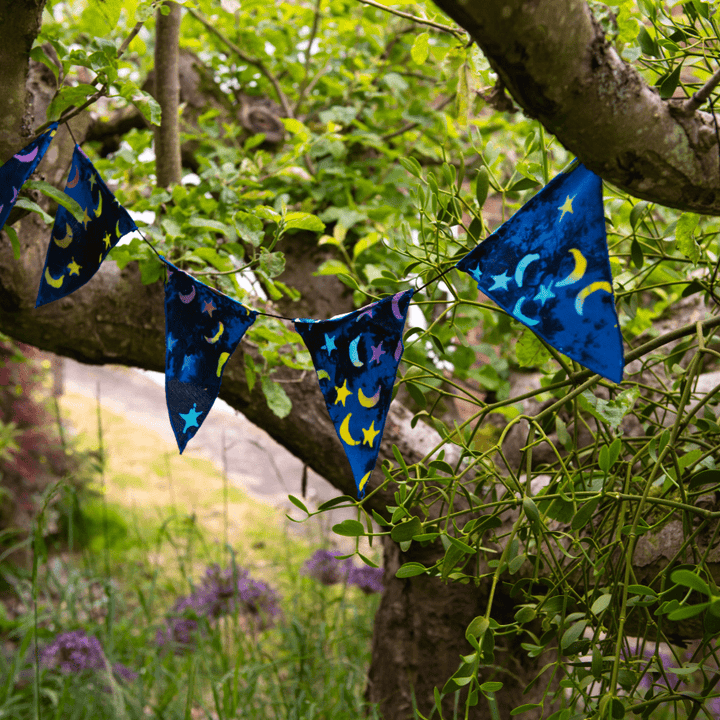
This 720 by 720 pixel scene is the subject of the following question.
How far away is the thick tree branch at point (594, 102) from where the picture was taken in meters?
0.41

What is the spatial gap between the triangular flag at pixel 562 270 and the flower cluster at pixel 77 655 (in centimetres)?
153

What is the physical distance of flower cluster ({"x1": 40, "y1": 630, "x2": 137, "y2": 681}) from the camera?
1.60 metres

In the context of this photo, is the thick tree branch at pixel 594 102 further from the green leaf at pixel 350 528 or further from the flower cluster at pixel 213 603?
the flower cluster at pixel 213 603

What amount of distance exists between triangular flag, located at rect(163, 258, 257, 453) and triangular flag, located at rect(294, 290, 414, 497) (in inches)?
4.6

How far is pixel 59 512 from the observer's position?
2990 millimetres

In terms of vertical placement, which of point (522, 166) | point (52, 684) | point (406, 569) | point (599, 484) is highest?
point (522, 166)

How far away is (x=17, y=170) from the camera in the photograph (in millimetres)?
753

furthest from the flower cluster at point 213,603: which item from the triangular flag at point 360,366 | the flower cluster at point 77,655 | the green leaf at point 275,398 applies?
the triangular flag at point 360,366

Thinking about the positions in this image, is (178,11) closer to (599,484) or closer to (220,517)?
(599,484)

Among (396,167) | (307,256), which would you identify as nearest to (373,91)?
(396,167)

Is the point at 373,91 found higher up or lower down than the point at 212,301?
higher up

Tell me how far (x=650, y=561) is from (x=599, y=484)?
0.25m

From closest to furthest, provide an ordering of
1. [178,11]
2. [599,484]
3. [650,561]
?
[599,484]
[650,561]
[178,11]

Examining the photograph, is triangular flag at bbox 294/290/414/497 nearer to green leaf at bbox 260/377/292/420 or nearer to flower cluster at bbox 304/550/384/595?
green leaf at bbox 260/377/292/420
